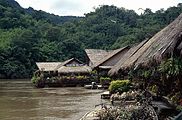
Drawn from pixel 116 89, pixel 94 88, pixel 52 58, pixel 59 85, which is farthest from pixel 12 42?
pixel 116 89

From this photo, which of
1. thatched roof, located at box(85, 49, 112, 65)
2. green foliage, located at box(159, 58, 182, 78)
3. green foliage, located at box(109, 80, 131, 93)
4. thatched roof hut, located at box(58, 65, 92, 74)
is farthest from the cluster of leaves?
green foliage, located at box(159, 58, 182, 78)

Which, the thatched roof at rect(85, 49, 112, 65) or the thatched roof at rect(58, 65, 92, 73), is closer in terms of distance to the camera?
the thatched roof at rect(85, 49, 112, 65)

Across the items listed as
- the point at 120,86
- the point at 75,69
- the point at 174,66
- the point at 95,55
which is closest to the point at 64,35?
the point at 75,69

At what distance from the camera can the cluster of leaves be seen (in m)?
70.1

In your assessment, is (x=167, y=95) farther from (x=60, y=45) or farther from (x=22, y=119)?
(x=60, y=45)

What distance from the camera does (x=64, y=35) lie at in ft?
308

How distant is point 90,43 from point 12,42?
20850 millimetres

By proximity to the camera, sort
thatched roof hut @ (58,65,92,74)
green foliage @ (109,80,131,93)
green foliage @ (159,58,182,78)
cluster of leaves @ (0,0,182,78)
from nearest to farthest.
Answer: green foliage @ (159,58,182,78) < green foliage @ (109,80,131,93) < thatched roof hut @ (58,65,92,74) < cluster of leaves @ (0,0,182,78)

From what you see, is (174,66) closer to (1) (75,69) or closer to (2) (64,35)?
(1) (75,69)

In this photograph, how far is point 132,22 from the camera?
353 ft

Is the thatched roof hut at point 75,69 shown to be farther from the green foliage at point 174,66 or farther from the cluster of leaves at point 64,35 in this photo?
the green foliage at point 174,66

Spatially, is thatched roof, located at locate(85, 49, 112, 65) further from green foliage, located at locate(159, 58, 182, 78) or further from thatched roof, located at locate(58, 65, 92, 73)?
green foliage, located at locate(159, 58, 182, 78)

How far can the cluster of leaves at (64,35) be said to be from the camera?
230 ft

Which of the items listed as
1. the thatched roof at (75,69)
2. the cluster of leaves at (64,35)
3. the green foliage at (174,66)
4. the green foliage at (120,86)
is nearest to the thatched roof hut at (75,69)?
the thatched roof at (75,69)
